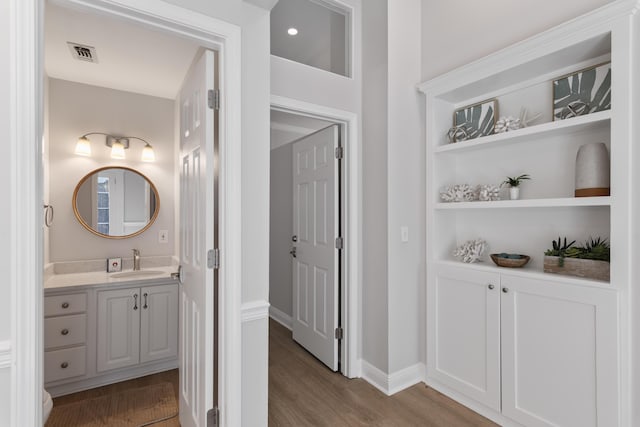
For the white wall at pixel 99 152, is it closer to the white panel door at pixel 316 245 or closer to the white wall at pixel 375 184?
the white panel door at pixel 316 245

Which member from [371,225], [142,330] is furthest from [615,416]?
[142,330]

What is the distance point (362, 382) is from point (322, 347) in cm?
48

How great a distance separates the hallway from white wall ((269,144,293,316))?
1223 mm

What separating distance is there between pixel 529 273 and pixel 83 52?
3353 mm

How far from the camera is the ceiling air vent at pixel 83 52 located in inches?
89.2

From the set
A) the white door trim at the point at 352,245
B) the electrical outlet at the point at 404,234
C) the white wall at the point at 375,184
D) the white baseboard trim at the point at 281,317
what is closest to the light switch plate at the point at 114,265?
the white baseboard trim at the point at 281,317

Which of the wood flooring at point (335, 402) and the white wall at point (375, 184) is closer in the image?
A: the wood flooring at point (335, 402)

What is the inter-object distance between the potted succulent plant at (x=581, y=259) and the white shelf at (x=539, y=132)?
63 centimetres

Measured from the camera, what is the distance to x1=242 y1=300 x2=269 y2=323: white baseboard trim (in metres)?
1.58

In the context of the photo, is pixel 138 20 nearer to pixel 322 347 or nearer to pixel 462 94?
pixel 462 94

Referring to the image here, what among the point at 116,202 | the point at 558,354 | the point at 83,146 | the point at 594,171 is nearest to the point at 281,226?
the point at 116,202

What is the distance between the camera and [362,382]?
8.42ft

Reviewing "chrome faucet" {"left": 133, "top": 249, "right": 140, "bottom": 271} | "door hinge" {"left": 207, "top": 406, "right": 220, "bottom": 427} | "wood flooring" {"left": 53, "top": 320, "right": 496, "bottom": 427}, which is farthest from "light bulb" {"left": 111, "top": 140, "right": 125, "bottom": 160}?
"door hinge" {"left": 207, "top": 406, "right": 220, "bottom": 427}

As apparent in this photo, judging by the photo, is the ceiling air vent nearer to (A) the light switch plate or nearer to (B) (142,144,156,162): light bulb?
(B) (142,144,156,162): light bulb
